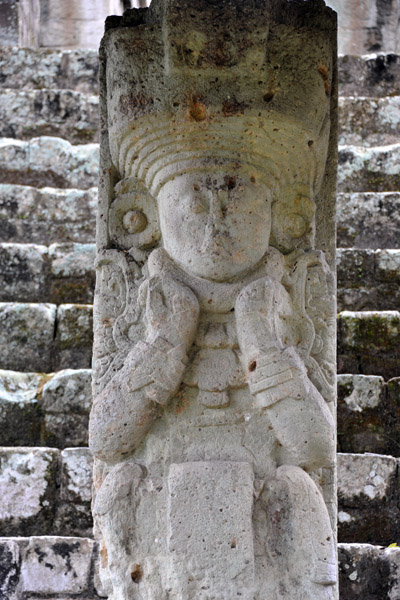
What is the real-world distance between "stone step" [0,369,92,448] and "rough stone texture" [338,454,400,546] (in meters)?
1.43

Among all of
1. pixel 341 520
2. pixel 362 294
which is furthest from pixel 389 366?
pixel 341 520

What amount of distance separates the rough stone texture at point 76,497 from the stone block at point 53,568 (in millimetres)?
333

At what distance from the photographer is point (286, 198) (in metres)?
3.83

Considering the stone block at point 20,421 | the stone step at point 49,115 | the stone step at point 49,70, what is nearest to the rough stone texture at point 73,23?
the stone step at point 49,70

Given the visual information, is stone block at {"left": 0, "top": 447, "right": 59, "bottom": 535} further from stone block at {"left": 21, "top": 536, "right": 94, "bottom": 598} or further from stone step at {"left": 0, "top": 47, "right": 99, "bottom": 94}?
stone step at {"left": 0, "top": 47, "right": 99, "bottom": 94}

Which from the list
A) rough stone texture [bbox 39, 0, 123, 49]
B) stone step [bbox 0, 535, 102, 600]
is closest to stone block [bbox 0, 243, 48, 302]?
stone step [bbox 0, 535, 102, 600]

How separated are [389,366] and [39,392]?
2021 millimetres

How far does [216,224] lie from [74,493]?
6.27 ft

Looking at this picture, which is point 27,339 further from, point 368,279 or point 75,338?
point 368,279

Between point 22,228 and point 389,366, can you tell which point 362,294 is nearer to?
point 389,366

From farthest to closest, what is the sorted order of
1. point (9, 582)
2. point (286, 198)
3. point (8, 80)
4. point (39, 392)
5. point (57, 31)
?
point (57, 31)
point (8, 80)
point (39, 392)
point (9, 582)
point (286, 198)

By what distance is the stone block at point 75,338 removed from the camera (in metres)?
5.54

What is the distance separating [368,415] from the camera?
5.11 meters

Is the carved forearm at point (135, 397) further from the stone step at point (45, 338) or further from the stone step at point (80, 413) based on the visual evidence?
the stone step at point (45, 338)
